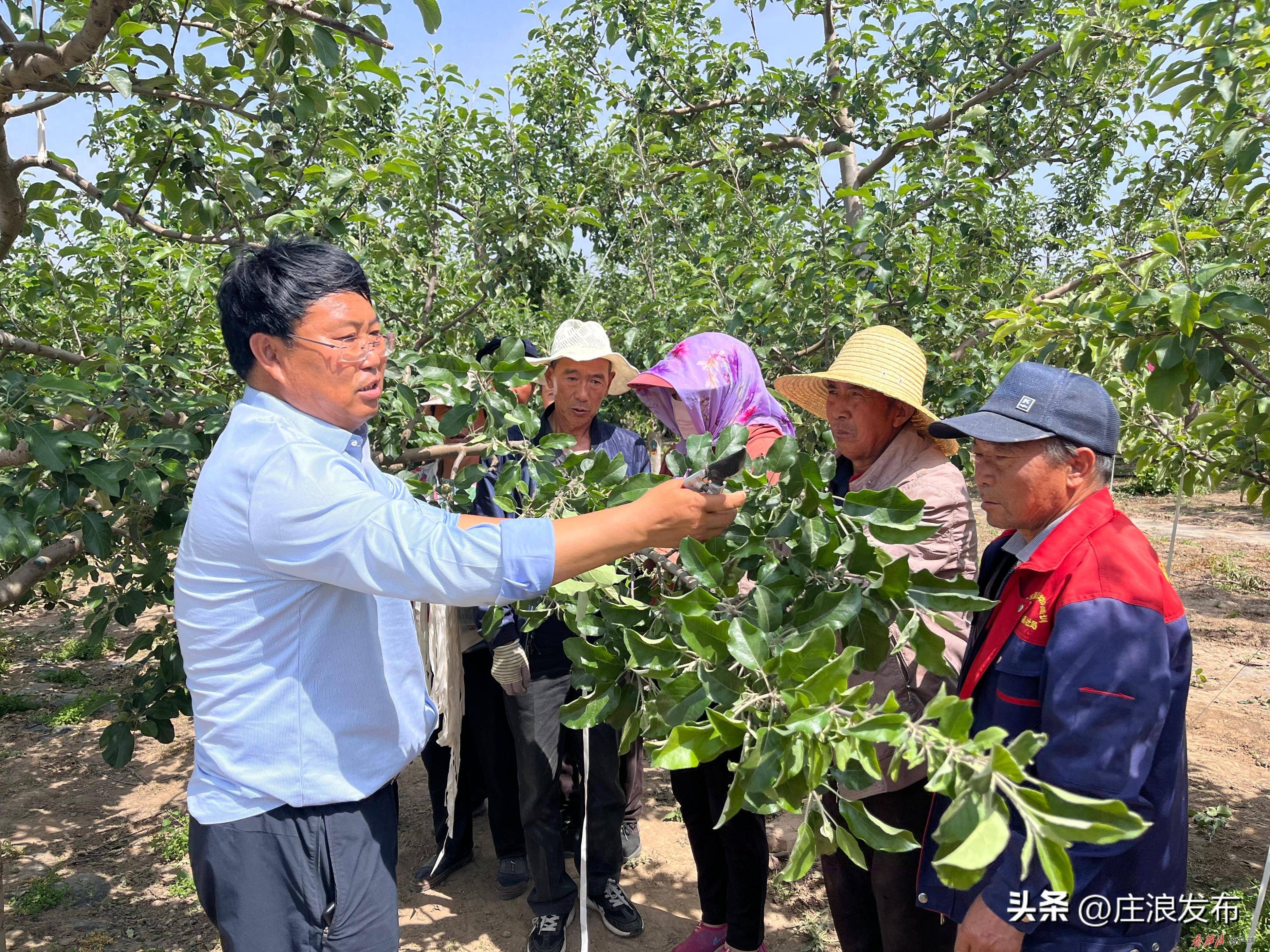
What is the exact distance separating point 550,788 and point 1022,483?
6.32ft

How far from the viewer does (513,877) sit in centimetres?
334

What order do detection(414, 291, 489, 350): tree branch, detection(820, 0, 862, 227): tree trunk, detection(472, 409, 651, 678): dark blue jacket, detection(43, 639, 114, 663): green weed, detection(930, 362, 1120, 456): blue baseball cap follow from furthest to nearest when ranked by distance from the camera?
detection(43, 639, 114, 663): green weed
detection(820, 0, 862, 227): tree trunk
detection(414, 291, 489, 350): tree branch
detection(472, 409, 651, 678): dark blue jacket
detection(930, 362, 1120, 456): blue baseball cap

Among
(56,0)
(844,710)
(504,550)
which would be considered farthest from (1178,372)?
(56,0)

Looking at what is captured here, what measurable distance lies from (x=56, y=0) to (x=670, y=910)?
3514mm

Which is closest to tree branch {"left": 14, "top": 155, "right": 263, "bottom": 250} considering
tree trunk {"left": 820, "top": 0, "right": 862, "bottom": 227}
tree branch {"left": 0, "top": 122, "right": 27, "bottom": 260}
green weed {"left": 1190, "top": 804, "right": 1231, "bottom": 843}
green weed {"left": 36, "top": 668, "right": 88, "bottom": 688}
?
tree branch {"left": 0, "top": 122, "right": 27, "bottom": 260}

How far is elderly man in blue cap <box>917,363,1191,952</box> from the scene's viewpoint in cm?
142

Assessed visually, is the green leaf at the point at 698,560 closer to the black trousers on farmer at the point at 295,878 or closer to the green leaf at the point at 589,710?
the green leaf at the point at 589,710

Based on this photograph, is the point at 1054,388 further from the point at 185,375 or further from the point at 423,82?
the point at 423,82

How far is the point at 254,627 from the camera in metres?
1.42

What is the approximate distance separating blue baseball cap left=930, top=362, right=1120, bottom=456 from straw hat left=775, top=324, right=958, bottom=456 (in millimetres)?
374

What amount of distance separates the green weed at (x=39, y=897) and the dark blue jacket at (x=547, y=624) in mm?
2155

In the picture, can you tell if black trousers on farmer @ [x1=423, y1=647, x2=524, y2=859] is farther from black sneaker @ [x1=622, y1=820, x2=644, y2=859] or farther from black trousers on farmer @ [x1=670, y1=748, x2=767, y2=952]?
black trousers on farmer @ [x1=670, y1=748, x2=767, y2=952]

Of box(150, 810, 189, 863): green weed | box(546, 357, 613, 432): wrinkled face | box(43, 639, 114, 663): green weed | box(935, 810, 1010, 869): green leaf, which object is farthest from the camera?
box(43, 639, 114, 663): green weed

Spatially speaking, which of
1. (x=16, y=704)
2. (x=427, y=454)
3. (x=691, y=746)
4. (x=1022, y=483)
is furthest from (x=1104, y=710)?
(x=16, y=704)
